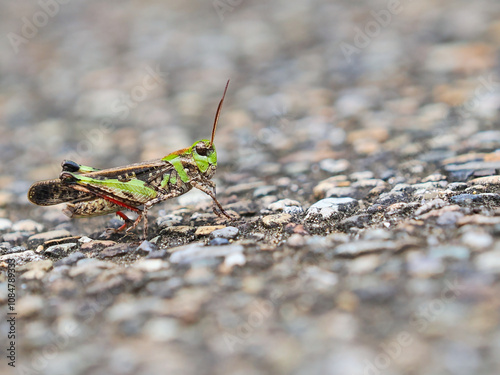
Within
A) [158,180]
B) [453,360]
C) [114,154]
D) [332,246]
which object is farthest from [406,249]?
[114,154]

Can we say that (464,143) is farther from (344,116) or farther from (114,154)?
(114,154)

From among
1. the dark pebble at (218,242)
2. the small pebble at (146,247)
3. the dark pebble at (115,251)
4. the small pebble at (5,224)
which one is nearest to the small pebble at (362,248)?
the dark pebble at (218,242)

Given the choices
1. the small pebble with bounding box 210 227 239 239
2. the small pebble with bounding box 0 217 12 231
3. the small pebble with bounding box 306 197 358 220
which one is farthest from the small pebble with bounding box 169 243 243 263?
the small pebble with bounding box 0 217 12 231

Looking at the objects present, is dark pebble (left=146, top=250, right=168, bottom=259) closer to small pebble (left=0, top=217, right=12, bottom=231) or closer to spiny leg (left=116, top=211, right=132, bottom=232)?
spiny leg (left=116, top=211, right=132, bottom=232)

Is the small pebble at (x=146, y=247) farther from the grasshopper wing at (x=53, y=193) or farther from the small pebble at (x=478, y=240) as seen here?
the small pebble at (x=478, y=240)

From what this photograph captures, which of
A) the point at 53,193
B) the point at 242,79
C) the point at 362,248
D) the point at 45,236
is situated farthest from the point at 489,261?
the point at 242,79

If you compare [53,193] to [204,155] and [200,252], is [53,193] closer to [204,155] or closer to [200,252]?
[204,155]
